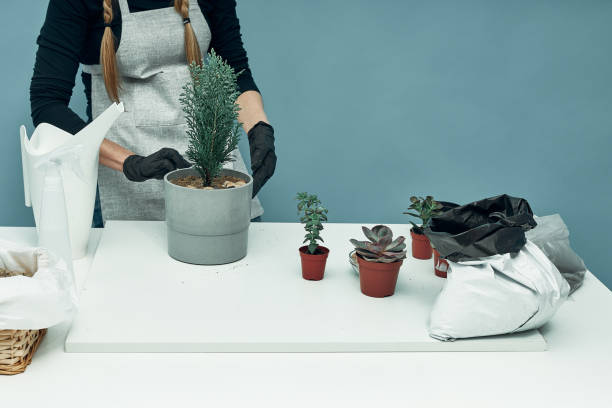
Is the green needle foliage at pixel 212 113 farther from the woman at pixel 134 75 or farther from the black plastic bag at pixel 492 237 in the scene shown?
the black plastic bag at pixel 492 237

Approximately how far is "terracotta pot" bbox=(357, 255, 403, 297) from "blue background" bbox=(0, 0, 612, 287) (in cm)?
145

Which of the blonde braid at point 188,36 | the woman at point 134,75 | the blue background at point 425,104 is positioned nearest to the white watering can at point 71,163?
the woman at point 134,75

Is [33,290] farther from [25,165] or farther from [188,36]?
[188,36]

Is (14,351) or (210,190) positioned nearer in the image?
(14,351)

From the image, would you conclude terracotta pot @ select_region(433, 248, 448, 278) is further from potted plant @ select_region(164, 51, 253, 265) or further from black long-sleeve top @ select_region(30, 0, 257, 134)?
black long-sleeve top @ select_region(30, 0, 257, 134)

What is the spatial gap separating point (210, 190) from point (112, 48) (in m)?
0.60

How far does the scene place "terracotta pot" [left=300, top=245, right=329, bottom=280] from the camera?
1195mm

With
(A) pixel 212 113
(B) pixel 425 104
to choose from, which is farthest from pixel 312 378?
(B) pixel 425 104

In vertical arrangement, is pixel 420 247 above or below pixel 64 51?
below

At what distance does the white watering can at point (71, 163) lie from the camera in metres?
1.19

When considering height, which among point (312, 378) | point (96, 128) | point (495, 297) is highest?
point (96, 128)

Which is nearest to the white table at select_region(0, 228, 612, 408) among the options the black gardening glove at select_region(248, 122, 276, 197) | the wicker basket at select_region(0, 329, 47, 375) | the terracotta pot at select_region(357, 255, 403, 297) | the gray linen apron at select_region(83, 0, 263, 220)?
the wicker basket at select_region(0, 329, 47, 375)

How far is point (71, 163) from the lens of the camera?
121 cm

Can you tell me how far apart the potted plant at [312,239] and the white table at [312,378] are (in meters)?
0.23
